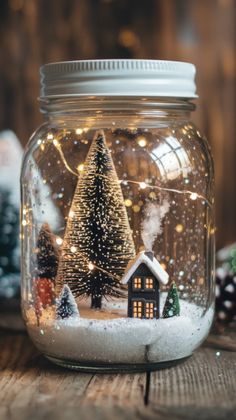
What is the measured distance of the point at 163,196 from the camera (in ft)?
2.73

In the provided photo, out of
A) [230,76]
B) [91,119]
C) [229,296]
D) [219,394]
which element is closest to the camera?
[219,394]

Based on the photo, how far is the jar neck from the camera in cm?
81

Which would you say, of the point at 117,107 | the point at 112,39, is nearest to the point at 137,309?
the point at 117,107

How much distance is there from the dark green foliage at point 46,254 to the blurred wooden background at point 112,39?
0.81 m

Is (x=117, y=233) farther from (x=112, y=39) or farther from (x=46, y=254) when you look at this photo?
(x=112, y=39)

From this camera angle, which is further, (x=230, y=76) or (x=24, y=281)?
(x=230, y=76)

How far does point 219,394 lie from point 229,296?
0.95 ft

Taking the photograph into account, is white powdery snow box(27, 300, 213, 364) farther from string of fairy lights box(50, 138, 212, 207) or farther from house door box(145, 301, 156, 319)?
string of fairy lights box(50, 138, 212, 207)

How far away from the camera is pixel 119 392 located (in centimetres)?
73

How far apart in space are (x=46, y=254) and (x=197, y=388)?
22 centimetres

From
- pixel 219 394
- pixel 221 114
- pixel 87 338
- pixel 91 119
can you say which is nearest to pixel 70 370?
pixel 87 338

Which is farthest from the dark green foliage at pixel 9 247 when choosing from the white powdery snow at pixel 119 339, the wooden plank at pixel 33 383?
the white powdery snow at pixel 119 339

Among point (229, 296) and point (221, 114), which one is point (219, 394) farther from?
point (221, 114)

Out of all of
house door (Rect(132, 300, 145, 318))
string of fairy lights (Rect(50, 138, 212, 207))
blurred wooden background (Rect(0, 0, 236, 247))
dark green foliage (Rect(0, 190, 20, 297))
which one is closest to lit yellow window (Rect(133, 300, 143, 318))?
house door (Rect(132, 300, 145, 318))
